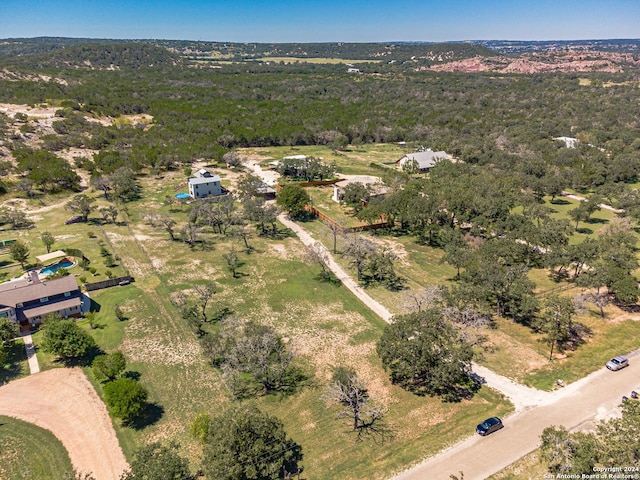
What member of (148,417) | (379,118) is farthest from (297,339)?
(379,118)

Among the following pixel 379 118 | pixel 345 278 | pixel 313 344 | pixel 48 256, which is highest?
pixel 379 118

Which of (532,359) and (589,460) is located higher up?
(589,460)

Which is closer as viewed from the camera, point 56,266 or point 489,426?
point 489,426

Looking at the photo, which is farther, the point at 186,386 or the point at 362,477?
the point at 186,386

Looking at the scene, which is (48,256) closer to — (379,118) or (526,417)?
(526,417)

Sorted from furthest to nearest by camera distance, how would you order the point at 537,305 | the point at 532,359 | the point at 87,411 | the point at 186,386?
1. the point at 537,305
2. the point at 532,359
3. the point at 186,386
4. the point at 87,411

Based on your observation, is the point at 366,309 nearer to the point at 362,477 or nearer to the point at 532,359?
the point at 532,359

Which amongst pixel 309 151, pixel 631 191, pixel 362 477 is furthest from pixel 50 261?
pixel 631 191
